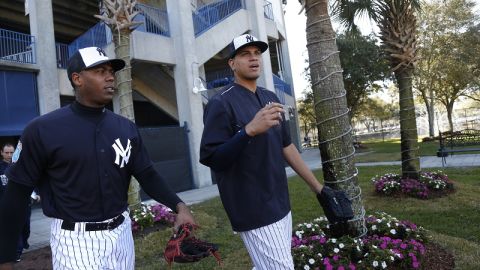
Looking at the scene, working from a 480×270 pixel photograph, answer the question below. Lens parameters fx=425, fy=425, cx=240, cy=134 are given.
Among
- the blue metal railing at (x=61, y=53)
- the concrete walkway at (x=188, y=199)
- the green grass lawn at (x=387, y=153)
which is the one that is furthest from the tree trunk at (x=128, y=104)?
the green grass lawn at (x=387, y=153)

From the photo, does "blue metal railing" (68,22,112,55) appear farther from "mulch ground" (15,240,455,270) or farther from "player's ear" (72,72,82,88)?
"player's ear" (72,72,82,88)

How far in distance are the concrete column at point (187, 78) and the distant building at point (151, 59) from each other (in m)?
0.04

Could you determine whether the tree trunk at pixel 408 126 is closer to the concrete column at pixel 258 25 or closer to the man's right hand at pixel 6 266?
the man's right hand at pixel 6 266

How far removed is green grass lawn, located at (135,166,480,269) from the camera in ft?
17.4

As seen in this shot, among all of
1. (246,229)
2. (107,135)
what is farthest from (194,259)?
(107,135)

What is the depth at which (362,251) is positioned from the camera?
→ 4.14m

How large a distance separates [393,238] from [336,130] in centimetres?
144

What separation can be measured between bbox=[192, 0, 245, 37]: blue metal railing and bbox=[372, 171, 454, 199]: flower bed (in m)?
10.1

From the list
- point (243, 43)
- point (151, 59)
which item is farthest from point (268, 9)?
point (243, 43)

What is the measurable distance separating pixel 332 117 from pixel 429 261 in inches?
72.9

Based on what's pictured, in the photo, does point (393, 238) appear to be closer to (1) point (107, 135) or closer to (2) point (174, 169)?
(1) point (107, 135)

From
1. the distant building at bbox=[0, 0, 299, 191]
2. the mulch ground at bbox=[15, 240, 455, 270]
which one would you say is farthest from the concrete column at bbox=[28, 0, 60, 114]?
the mulch ground at bbox=[15, 240, 455, 270]

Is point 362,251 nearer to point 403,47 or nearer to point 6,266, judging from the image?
point 6,266

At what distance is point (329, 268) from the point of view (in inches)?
152
